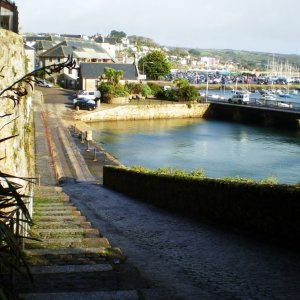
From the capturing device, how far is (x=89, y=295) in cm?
535

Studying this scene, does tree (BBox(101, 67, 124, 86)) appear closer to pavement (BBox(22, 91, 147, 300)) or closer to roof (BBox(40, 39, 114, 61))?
roof (BBox(40, 39, 114, 61))

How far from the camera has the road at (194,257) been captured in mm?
7160

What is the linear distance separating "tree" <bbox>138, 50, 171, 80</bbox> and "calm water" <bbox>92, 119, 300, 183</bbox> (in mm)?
43030

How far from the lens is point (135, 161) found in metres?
36.0

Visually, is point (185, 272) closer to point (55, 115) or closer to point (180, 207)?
point (180, 207)

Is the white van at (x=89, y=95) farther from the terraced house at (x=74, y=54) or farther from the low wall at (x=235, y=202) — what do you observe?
the low wall at (x=235, y=202)

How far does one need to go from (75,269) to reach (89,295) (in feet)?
3.18

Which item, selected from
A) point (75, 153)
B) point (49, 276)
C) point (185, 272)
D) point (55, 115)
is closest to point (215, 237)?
point (185, 272)

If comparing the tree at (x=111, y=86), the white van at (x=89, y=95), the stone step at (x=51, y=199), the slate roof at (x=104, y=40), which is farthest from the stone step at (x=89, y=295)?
the slate roof at (x=104, y=40)

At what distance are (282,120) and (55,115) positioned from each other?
29.0 meters

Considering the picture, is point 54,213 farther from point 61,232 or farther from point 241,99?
point 241,99

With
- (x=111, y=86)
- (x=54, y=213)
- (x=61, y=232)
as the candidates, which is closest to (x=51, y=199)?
(x=54, y=213)

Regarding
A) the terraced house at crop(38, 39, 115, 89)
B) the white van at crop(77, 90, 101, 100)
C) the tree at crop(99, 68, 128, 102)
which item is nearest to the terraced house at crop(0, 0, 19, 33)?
the white van at crop(77, 90, 101, 100)

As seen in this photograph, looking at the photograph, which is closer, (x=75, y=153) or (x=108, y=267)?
(x=108, y=267)
